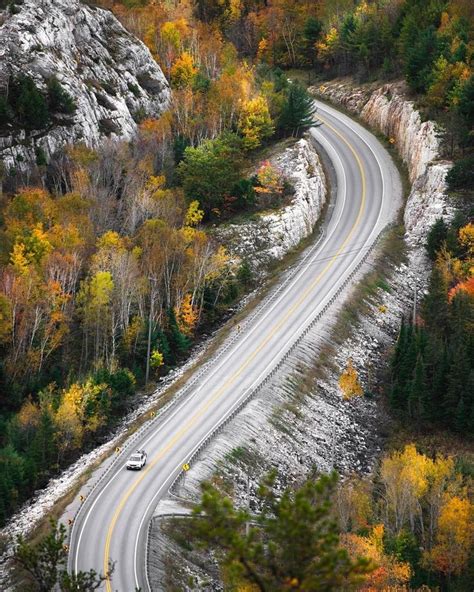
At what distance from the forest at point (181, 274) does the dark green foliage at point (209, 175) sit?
20 cm

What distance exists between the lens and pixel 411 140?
332ft

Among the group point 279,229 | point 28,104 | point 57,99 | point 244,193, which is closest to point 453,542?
point 279,229

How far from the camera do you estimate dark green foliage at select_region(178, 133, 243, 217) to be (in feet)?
290

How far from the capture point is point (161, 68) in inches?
4409

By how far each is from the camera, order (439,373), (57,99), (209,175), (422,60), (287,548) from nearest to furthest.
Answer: (287,548)
(439,373)
(57,99)
(209,175)
(422,60)

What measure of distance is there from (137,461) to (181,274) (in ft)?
83.2

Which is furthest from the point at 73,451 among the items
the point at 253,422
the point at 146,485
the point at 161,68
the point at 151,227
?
the point at 161,68

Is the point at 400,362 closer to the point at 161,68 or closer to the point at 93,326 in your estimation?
the point at 93,326

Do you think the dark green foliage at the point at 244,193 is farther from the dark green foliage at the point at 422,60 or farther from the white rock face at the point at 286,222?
the dark green foliage at the point at 422,60

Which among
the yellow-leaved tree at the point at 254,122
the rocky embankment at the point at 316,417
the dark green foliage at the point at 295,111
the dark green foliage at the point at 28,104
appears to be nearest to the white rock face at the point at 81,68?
the dark green foliage at the point at 28,104

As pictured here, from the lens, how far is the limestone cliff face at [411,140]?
89625mm

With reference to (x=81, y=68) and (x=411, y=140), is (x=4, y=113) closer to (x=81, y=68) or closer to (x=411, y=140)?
(x=81, y=68)

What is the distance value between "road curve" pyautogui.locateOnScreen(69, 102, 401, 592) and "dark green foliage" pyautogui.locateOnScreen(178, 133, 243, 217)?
12.8 metres

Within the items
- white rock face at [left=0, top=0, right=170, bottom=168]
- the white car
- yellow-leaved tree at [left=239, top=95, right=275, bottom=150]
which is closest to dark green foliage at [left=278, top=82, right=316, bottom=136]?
yellow-leaved tree at [left=239, top=95, right=275, bottom=150]
